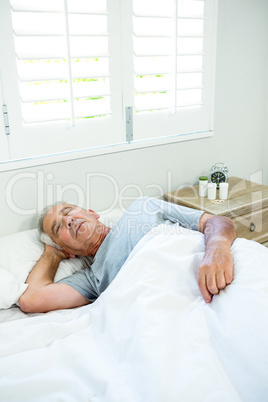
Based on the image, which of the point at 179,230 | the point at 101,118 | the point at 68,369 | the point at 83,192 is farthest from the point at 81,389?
the point at 101,118

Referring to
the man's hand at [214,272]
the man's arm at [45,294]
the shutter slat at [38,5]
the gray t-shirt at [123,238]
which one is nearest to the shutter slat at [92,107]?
the shutter slat at [38,5]

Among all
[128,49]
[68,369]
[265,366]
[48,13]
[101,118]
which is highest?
[48,13]

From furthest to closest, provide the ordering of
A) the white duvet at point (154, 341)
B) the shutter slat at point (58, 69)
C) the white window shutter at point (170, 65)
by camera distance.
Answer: the white window shutter at point (170, 65)
the shutter slat at point (58, 69)
the white duvet at point (154, 341)

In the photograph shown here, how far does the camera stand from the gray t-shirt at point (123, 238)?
1497 mm

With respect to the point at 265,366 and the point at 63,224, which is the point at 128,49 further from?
the point at 265,366

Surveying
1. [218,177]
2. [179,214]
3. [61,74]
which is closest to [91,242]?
[179,214]

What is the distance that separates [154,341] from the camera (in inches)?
39.9

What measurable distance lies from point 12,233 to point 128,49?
1005 millimetres

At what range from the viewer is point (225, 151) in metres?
2.38

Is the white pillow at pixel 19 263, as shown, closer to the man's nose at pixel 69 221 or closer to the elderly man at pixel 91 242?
the elderly man at pixel 91 242

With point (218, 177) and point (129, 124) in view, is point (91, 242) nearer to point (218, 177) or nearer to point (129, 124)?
point (129, 124)

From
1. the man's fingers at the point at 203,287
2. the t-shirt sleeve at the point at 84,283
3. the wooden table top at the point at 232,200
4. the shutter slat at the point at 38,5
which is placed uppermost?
the shutter slat at the point at 38,5

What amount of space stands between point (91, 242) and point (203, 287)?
Answer: 0.59m

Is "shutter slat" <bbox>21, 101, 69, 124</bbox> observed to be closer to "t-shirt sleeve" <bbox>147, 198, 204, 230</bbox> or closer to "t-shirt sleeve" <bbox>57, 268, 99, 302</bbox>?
→ "t-shirt sleeve" <bbox>147, 198, 204, 230</bbox>
